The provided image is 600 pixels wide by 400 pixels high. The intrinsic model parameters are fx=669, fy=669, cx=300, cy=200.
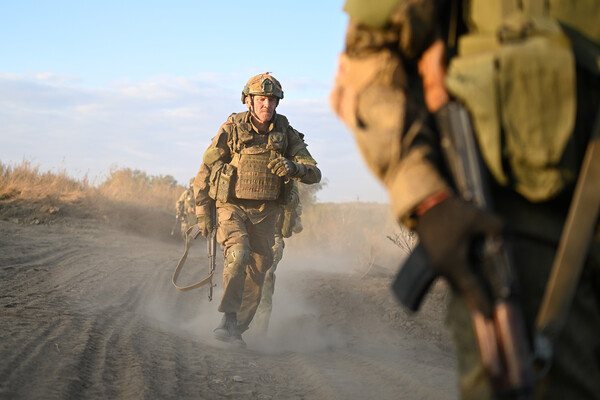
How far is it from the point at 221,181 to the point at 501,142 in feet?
19.0

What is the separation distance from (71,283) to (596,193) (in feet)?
26.8

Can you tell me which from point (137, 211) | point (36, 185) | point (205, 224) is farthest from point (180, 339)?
point (137, 211)

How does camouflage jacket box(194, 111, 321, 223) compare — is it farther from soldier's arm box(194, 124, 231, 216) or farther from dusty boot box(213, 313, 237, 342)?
dusty boot box(213, 313, 237, 342)

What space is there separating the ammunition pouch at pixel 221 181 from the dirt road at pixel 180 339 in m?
1.55

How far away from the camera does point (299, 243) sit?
925 inches

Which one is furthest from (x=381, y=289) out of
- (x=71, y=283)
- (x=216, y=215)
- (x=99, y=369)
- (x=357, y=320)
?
(x=99, y=369)

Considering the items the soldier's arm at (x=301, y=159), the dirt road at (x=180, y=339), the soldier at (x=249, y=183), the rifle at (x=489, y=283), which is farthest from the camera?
the soldier's arm at (x=301, y=159)

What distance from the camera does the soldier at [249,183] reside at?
7.20m

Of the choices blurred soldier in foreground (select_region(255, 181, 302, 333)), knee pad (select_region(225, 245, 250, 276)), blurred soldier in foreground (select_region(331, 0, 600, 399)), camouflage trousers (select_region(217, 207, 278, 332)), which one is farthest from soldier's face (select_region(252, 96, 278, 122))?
blurred soldier in foreground (select_region(331, 0, 600, 399))

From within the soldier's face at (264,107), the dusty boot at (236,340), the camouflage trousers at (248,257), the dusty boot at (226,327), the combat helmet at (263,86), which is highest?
the combat helmet at (263,86)

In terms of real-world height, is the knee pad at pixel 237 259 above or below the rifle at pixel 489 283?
below

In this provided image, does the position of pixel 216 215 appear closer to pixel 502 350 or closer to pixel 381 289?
pixel 381 289

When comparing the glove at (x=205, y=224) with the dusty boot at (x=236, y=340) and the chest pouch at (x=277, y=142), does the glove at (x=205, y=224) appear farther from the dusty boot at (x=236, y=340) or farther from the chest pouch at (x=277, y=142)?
the dusty boot at (x=236, y=340)

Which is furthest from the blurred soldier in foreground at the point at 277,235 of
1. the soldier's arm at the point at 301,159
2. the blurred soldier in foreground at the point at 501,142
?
the blurred soldier in foreground at the point at 501,142
